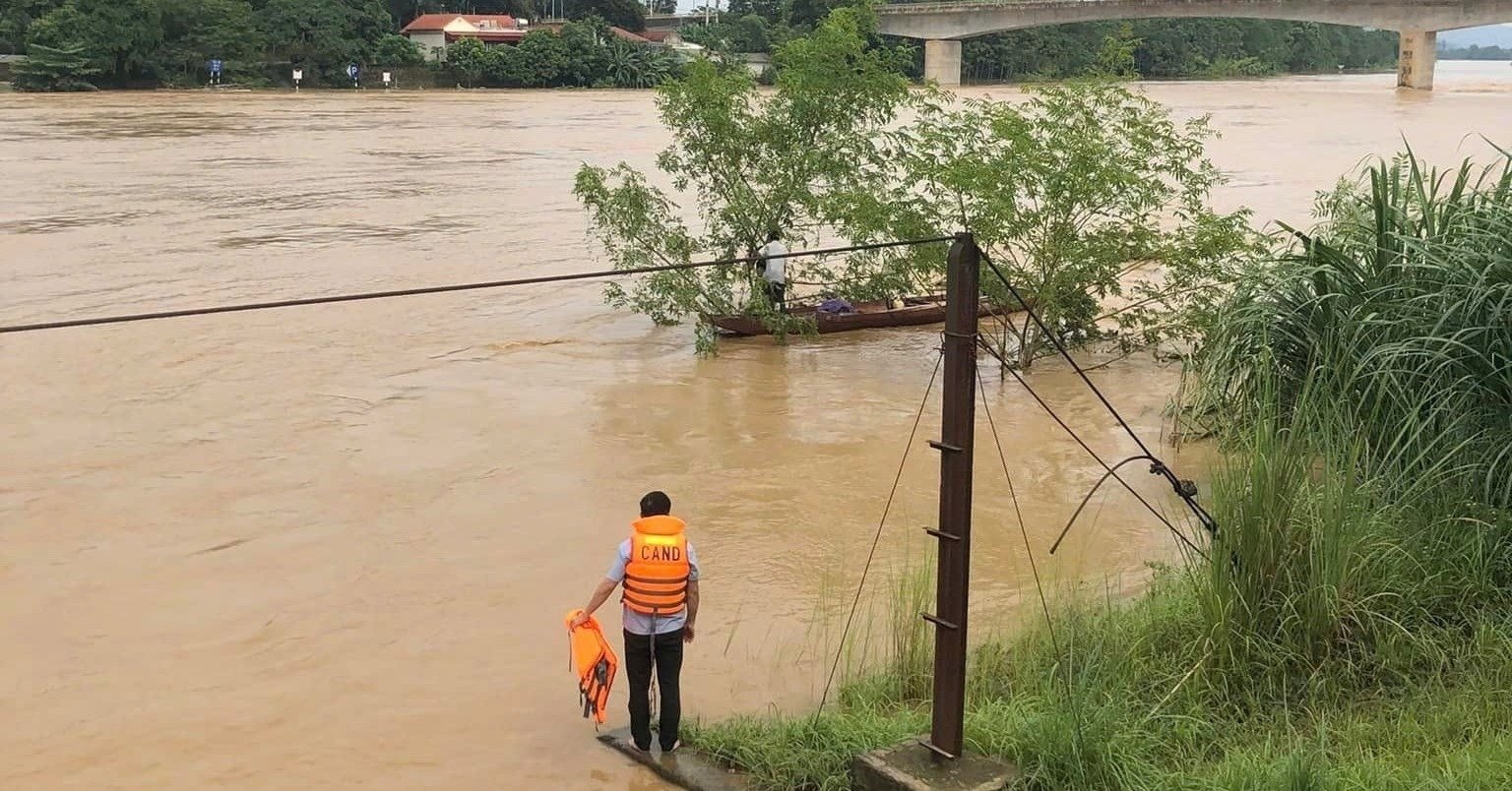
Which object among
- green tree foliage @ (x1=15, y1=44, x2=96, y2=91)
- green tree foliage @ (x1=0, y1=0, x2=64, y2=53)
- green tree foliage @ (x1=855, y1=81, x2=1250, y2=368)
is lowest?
green tree foliage @ (x1=855, y1=81, x2=1250, y2=368)

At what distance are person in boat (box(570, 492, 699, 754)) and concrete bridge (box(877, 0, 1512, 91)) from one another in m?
44.4

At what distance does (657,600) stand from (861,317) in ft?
36.7

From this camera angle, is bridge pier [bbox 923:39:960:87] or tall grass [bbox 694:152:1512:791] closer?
tall grass [bbox 694:152:1512:791]

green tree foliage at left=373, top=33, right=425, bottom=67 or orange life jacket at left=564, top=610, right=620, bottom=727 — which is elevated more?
green tree foliage at left=373, top=33, right=425, bottom=67

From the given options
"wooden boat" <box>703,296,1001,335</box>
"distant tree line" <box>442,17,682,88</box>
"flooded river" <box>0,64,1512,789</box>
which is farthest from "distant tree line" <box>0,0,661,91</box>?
"wooden boat" <box>703,296,1001,335</box>

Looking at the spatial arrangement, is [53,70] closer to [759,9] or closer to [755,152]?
[759,9]

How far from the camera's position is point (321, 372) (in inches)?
615

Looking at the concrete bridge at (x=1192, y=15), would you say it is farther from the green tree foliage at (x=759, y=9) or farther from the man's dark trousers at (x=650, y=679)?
the man's dark trousers at (x=650, y=679)

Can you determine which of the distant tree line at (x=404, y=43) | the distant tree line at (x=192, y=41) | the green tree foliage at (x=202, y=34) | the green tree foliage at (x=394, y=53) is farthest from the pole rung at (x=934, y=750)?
the green tree foliage at (x=394, y=53)

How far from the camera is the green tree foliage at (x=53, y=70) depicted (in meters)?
60.5

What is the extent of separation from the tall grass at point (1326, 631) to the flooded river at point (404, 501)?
4.20ft

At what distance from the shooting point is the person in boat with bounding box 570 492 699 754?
592cm

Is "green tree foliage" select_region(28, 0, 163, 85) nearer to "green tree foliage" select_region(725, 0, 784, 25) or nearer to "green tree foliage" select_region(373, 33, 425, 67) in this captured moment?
"green tree foliage" select_region(373, 33, 425, 67)

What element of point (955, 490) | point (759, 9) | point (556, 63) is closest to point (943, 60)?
point (556, 63)
